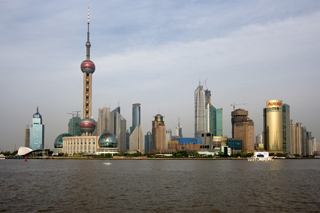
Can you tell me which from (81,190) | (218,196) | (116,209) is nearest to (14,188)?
(81,190)

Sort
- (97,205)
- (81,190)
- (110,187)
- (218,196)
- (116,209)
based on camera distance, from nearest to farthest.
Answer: (116,209)
(97,205)
(218,196)
(81,190)
(110,187)

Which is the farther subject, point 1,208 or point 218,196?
point 218,196

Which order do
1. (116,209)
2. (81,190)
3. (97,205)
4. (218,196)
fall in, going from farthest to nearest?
(81,190) → (218,196) → (97,205) → (116,209)

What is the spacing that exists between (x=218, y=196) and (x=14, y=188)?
3848 cm

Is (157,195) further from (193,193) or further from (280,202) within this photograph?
(280,202)

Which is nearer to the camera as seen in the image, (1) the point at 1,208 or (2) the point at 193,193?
(1) the point at 1,208

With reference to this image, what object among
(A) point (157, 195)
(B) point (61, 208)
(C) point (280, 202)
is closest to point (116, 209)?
A: (B) point (61, 208)

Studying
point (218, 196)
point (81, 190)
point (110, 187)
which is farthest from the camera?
point (110, 187)

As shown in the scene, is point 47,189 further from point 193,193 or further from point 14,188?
point 193,193

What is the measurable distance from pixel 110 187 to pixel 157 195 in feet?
46.7

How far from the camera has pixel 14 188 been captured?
70.9m

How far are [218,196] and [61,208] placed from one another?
24.6m

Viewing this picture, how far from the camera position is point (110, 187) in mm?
71688

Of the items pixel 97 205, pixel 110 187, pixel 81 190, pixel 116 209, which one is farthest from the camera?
pixel 110 187
